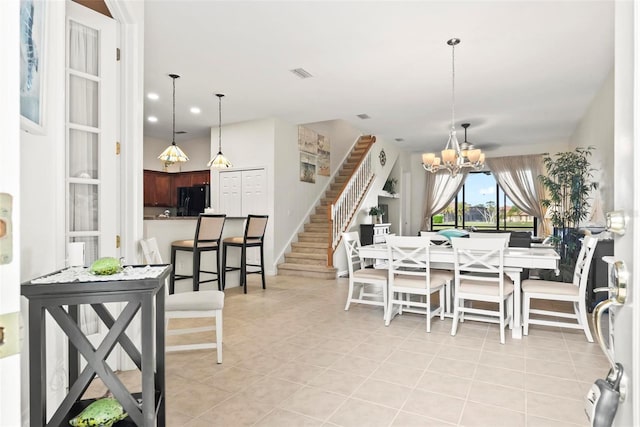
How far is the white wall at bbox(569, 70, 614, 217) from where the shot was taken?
4.63 m

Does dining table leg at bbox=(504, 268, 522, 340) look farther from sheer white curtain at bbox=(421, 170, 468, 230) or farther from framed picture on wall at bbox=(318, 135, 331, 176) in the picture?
sheer white curtain at bbox=(421, 170, 468, 230)

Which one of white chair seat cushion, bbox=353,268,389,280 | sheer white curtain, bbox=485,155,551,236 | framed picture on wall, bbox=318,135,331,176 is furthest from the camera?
sheer white curtain, bbox=485,155,551,236

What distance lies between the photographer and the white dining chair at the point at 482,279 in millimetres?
3199

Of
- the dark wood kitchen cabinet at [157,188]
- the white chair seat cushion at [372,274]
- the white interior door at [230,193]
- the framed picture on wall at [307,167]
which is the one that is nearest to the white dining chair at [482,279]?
the white chair seat cushion at [372,274]

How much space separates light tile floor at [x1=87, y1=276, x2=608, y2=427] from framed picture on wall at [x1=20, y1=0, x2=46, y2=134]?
1667 mm

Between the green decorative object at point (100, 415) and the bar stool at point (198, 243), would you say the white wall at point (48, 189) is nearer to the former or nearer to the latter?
the green decorative object at point (100, 415)

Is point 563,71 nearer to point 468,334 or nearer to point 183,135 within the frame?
point 468,334

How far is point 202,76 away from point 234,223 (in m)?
2.23

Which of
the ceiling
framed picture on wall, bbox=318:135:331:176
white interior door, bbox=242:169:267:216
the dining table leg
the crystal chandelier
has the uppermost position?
the ceiling

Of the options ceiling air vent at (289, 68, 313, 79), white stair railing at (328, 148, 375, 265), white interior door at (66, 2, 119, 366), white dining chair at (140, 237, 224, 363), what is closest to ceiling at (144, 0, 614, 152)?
ceiling air vent at (289, 68, 313, 79)

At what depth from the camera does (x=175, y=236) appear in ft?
14.9

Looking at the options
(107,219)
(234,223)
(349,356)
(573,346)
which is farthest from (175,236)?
(573,346)

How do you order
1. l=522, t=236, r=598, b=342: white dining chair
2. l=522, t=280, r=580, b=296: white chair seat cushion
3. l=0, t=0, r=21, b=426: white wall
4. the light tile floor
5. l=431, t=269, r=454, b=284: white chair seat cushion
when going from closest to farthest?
l=0, t=0, r=21, b=426: white wall
the light tile floor
l=522, t=236, r=598, b=342: white dining chair
l=522, t=280, r=580, b=296: white chair seat cushion
l=431, t=269, r=454, b=284: white chair seat cushion

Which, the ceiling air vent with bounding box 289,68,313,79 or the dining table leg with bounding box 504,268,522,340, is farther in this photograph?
the ceiling air vent with bounding box 289,68,313,79
